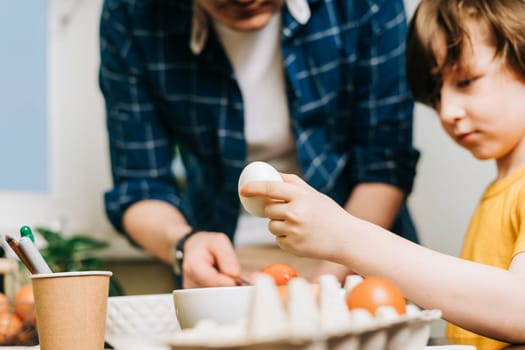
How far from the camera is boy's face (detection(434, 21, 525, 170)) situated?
104cm

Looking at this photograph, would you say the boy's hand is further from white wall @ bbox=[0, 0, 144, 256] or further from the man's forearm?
white wall @ bbox=[0, 0, 144, 256]

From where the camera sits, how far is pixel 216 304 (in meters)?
0.64

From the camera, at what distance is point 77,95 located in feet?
7.34

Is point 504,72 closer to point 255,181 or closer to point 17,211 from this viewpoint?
point 255,181

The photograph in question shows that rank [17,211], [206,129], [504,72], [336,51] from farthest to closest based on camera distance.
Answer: [17,211]
[206,129]
[336,51]
[504,72]

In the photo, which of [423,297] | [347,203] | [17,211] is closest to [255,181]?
[423,297]

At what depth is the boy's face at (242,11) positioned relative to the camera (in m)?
1.25

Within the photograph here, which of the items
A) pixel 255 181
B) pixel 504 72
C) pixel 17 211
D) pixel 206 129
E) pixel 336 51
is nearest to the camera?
pixel 255 181

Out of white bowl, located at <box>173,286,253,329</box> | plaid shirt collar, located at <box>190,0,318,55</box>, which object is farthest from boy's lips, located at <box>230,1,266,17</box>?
white bowl, located at <box>173,286,253,329</box>

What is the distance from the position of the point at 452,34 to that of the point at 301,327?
763mm

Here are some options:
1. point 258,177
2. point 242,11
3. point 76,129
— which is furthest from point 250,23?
point 76,129

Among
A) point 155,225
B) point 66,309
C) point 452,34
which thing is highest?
point 452,34

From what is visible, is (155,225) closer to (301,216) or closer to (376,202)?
(376,202)

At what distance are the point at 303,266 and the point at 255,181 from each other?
87 centimetres
